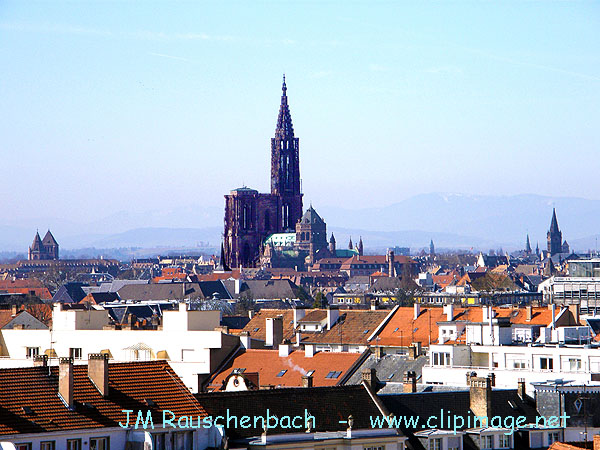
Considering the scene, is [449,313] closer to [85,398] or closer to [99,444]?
[85,398]

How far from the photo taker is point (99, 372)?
38.1 meters

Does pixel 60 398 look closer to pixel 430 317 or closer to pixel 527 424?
pixel 527 424

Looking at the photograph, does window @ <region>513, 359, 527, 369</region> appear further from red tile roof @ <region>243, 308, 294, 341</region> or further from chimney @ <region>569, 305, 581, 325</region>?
red tile roof @ <region>243, 308, 294, 341</region>

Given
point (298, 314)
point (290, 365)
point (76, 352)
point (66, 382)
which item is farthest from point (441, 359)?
point (298, 314)

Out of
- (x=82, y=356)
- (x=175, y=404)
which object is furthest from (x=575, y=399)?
(x=82, y=356)

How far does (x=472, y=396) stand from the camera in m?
47.2

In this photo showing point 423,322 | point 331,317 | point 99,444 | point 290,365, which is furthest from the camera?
point 331,317

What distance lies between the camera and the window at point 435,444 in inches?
1738

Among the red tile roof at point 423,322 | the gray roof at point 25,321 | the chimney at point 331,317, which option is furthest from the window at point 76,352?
the gray roof at point 25,321

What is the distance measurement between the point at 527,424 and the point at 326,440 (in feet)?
33.2

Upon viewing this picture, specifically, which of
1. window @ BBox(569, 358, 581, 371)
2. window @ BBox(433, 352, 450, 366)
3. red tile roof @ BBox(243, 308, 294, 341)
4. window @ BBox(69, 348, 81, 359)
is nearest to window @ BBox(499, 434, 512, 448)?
window @ BBox(569, 358, 581, 371)

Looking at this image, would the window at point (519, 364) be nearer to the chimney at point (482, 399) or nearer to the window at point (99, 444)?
the chimney at point (482, 399)

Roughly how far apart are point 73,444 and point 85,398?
193 centimetres

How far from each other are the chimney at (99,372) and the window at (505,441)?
13.7 meters
